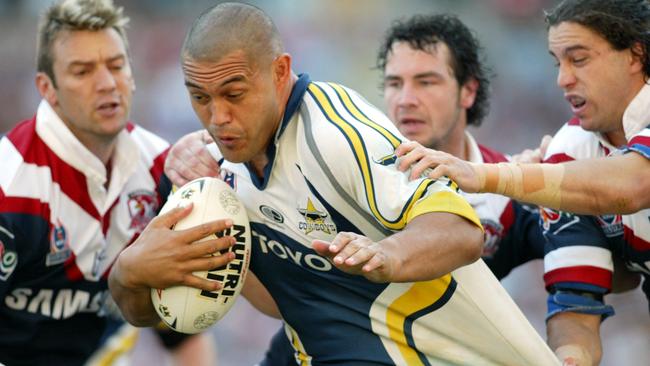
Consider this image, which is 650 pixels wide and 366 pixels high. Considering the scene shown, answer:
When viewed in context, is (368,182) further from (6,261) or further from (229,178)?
(6,261)

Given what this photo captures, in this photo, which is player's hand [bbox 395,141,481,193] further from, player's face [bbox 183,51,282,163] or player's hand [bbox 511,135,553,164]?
player's hand [bbox 511,135,553,164]

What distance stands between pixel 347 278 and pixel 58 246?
191 cm

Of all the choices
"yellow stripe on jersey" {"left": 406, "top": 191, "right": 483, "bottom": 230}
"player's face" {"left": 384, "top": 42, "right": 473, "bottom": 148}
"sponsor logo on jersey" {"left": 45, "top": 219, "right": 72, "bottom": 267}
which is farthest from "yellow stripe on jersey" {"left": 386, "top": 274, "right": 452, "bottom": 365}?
"sponsor logo on jersey" {"left": 45, "top": 219, "right": 72, "bottom": 267}

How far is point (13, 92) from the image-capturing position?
13.1 metres

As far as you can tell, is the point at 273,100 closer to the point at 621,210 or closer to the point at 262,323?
the point at 621,210

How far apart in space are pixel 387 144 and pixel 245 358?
19.5 feet

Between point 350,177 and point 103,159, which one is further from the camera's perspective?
point 103,159

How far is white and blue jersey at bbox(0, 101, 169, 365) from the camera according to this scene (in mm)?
5258

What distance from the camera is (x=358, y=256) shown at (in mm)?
3303

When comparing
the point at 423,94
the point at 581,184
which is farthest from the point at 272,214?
the point at 423,94

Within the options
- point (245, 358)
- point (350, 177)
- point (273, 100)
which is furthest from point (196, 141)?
point (245, 358)

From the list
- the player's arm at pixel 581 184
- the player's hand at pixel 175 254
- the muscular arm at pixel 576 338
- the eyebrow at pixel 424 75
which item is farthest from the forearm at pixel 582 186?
the eyebrow at pixel 424 75

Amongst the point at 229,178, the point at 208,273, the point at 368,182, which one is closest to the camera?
the point at 368,182

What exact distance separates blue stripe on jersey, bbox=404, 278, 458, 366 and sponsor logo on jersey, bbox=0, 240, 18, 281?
84.0 inches
